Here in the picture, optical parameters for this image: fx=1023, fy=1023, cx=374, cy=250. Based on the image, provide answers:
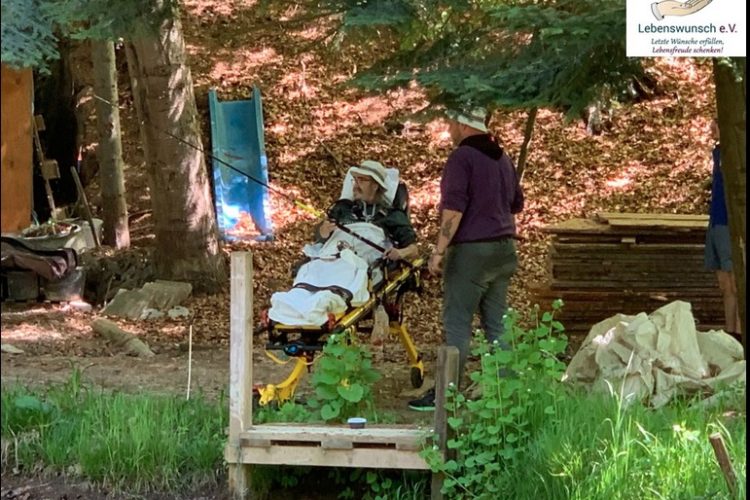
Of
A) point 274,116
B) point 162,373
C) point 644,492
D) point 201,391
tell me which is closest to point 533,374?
point 644,492

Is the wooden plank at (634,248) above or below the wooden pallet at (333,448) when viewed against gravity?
above

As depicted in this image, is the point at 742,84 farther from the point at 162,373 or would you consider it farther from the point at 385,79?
the point at 162,373

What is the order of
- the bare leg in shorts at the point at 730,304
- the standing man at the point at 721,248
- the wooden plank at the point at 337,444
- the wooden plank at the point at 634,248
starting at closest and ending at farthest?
1. the wooden plank at the point at 337,444
2. the standing man at the point at 721,248
3. the bare leg in shorts at the point at 730,304
4. the wooden plank at the point at 634,248

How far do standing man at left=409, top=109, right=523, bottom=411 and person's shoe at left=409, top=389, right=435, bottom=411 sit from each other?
2cm

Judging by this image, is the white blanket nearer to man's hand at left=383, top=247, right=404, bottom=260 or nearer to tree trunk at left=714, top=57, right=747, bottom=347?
man's hand at left=383, top=247, right=404, bottom=260

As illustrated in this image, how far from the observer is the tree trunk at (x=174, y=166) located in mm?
9367

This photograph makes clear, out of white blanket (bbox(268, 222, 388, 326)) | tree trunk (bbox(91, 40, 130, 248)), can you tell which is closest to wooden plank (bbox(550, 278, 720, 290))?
white blanket (bbox(268, 222, 388, 326))

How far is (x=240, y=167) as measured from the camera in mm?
12406

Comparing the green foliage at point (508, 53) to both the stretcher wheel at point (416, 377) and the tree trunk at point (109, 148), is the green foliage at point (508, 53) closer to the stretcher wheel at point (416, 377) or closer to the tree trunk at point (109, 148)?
the stretcher wheel at point (416, 377)

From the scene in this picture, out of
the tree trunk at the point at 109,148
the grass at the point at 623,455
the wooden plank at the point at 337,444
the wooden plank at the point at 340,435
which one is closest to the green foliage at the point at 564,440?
the grass at the point at 623,455

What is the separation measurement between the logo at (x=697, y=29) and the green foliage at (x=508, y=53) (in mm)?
156

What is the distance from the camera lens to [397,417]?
529 centimetres

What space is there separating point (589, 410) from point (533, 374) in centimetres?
29

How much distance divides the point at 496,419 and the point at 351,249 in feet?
5.76
